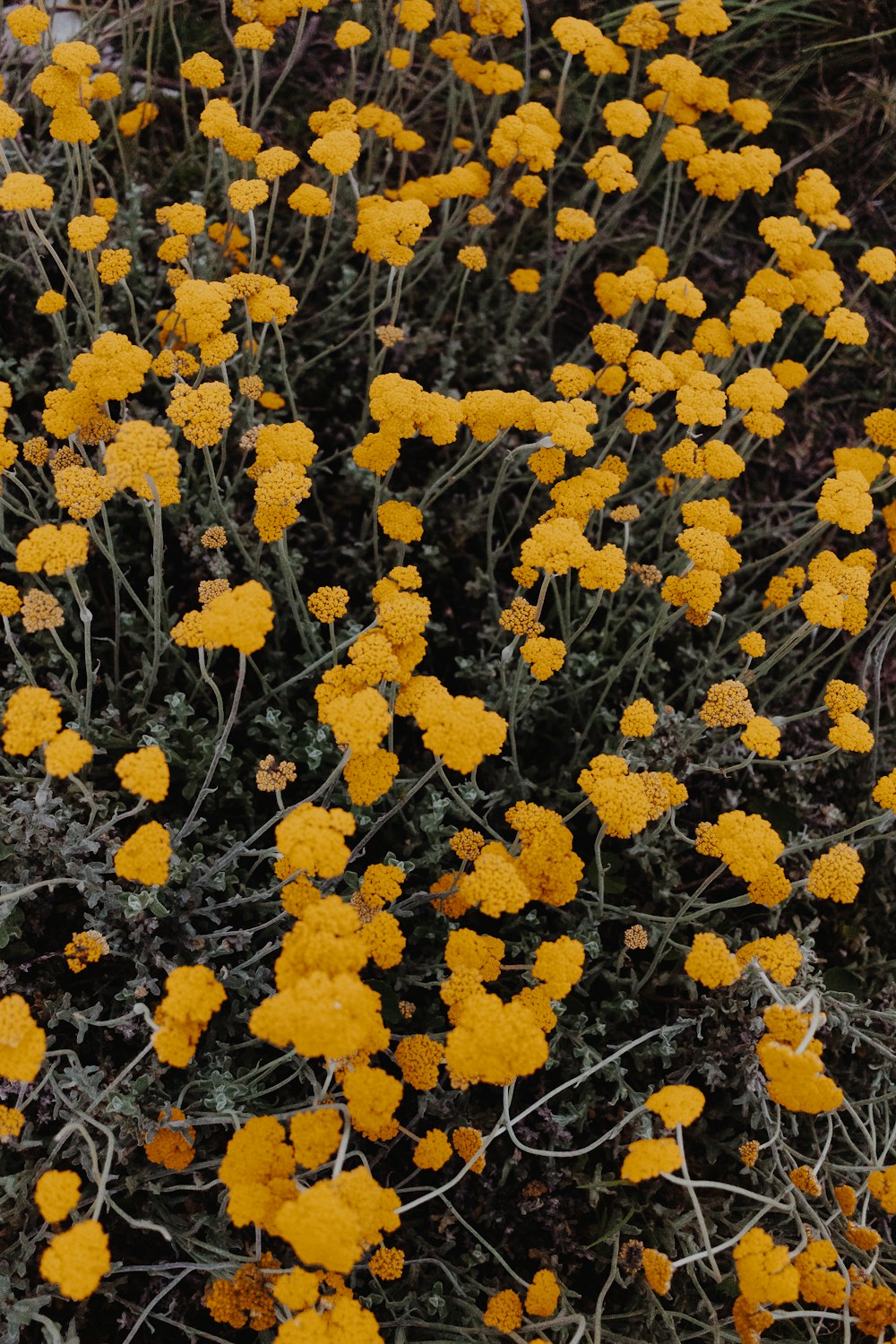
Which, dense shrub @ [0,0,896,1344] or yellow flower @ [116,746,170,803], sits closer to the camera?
yellow flower @ [116,746,170,803]

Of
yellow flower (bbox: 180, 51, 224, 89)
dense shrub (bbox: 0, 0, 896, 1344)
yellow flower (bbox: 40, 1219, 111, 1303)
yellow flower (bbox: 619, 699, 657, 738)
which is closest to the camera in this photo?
yellow flower (bbox: 40, 1219, 111, 1303)

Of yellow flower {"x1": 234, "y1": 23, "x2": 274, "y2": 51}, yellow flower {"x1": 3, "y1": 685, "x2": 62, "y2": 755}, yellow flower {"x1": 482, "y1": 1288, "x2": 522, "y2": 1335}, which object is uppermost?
yellow flower {"x1": 234, "y1": 23, "x2": 274, "y2": 51}

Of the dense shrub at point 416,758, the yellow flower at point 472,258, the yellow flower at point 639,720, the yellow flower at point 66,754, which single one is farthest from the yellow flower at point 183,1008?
the yellow flower at point 472,258

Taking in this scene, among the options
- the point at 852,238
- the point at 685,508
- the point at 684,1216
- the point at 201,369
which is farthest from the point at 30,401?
the point at 852,238

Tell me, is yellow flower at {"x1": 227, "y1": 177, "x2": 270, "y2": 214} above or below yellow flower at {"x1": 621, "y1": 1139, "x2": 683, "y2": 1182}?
above

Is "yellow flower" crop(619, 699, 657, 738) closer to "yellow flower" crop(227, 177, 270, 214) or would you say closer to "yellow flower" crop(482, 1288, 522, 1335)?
"yellow flower" crop(482, 1288, 522, 1335)

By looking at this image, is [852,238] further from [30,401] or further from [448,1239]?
[448,1239]

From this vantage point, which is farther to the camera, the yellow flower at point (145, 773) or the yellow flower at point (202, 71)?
the yellow flower at point (202, 71)

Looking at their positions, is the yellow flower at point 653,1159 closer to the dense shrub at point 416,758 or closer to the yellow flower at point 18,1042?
the dense shrub at point 416,758

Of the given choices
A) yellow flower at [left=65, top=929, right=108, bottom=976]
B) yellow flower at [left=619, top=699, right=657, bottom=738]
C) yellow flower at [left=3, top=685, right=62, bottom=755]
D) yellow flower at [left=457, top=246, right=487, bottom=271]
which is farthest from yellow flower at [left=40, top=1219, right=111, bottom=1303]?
yellow flower at [left=457, top=246, right=487, bottom=271]

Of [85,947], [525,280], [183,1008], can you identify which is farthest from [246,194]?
[183,1008]

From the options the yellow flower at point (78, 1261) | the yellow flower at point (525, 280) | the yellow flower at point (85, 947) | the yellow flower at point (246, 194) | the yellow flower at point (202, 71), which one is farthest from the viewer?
the yellow flower at point (525, 280)

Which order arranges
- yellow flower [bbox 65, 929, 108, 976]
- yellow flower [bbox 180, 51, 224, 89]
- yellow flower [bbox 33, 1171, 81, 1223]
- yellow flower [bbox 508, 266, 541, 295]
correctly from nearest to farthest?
yellow flower [bbox 33, 1171, 81, 1223], yellow flower [bbox 65, 929, 108, 976], yellow flower [bbox 180, 51, 224, 89], yellow flower [bbox 508, 266, 541, 295]
